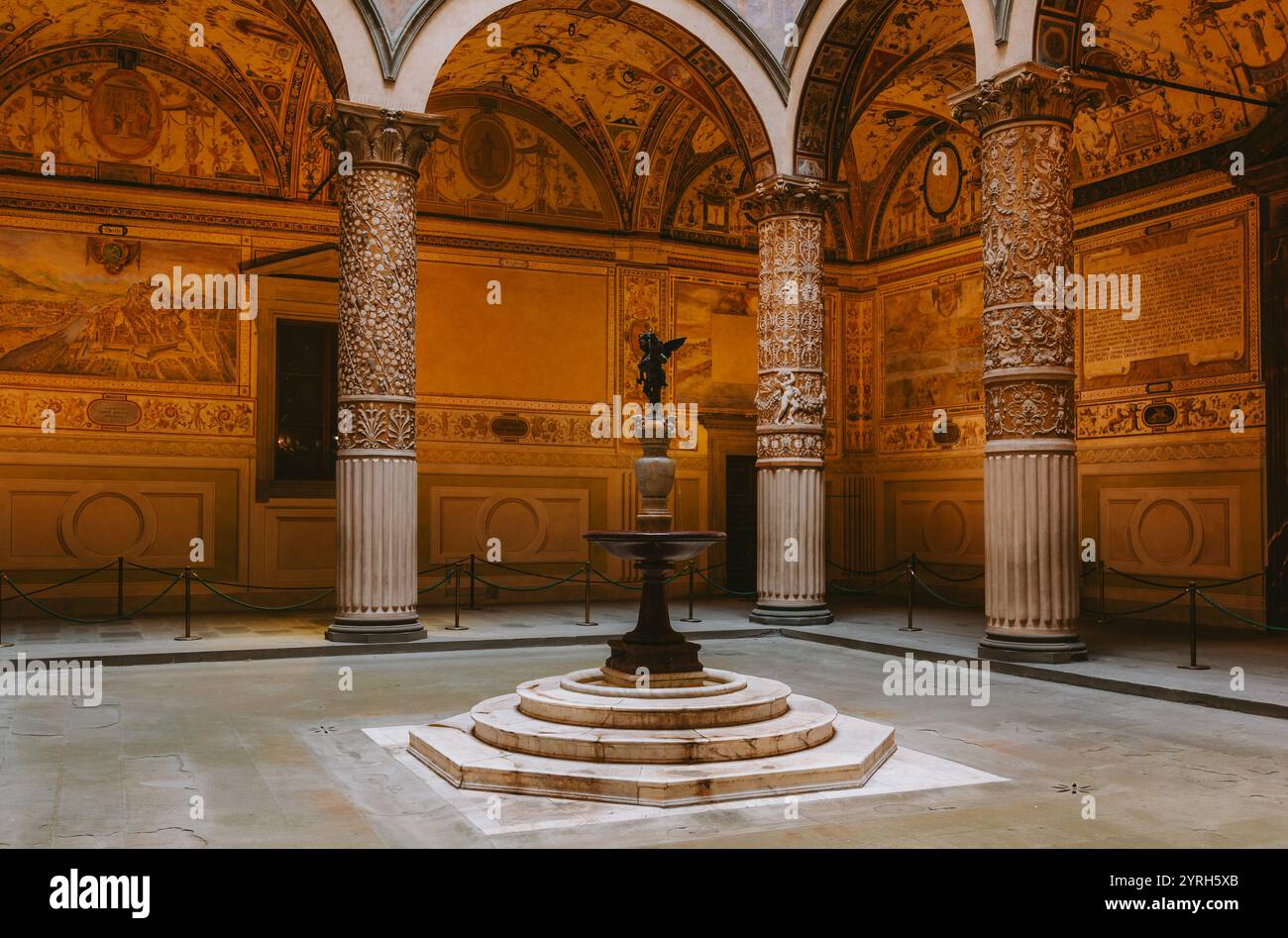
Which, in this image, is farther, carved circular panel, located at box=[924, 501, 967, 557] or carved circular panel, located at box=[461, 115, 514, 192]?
carved circular panel, located at box=[924, 501, 967, 557]

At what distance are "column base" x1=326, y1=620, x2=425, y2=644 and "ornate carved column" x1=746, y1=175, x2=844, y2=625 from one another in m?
4.57

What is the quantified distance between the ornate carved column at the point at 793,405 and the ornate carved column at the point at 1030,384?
358 centimetres

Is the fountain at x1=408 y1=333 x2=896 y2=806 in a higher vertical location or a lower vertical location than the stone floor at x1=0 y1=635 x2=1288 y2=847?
higher

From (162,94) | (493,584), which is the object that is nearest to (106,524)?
(493,584)

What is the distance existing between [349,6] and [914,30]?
7.21 metres

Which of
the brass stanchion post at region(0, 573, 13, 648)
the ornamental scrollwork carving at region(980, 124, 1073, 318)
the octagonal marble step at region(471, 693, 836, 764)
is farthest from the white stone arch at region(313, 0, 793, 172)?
the octagonal marble step at region(471, 693, 836, 764)

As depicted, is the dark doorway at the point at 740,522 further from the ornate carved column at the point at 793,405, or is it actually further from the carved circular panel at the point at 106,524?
the carved circular panel at the point at 106,524

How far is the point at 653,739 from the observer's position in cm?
654

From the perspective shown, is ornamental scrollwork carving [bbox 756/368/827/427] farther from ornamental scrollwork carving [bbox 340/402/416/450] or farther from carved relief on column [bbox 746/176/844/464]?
ornamental scrollwork carving [bbox 340/402/416/450]

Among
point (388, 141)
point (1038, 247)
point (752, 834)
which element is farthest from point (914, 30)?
point (752, 834)

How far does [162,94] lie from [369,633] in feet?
28.8

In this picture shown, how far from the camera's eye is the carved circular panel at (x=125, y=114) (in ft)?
51.0

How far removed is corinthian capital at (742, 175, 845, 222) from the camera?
47.8 ft

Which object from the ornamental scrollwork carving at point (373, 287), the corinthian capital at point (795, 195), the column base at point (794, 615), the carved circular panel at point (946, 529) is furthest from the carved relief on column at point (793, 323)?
the ornamental scrollwork carving at point (373, 287)
